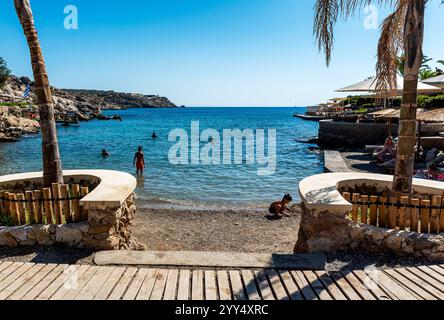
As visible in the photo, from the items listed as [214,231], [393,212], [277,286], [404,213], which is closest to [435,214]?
[404,213]

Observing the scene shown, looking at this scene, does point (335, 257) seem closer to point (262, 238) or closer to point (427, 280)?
point (427, 280)

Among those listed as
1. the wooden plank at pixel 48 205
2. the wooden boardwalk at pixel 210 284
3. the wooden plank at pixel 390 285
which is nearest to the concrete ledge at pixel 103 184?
the wooden plank at pixel 48 205

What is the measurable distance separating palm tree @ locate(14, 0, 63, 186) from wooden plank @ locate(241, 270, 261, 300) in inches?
186

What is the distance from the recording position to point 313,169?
20.8 metres

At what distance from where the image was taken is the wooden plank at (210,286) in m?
3.87

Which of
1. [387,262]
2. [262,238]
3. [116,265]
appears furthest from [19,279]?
[262,238]

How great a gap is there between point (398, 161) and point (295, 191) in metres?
9.36

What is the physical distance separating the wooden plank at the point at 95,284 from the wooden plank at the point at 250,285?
1805mm

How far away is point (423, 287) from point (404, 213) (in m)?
1.82

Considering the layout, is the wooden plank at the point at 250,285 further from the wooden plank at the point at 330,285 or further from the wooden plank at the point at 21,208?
the wooden plank at the point at 21,208

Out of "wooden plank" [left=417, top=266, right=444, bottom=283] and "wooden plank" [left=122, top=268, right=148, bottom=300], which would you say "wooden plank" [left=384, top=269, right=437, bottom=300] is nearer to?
"wooden plank" [left=417, top=266, right=444, bottom=283]

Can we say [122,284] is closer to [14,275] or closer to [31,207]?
[14,275]

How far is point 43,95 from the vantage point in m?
6.82

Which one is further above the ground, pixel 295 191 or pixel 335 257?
pixel 335 257
